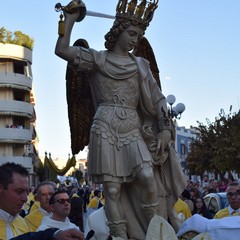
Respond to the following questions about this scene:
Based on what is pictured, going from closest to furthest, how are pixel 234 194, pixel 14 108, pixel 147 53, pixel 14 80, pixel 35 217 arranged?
pixel 147 53 < pixel 35 217 < pixel 234 194 < pixel 14 80 < pixel 14 108

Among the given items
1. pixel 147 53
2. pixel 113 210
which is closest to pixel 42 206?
pixel 113 210

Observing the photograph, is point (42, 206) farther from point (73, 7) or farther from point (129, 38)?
point (73, 7)

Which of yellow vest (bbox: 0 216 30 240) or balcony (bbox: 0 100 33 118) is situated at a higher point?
balcony (bbox: 0 100 33 118)

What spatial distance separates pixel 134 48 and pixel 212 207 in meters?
5.70

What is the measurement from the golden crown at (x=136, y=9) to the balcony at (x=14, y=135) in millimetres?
46590

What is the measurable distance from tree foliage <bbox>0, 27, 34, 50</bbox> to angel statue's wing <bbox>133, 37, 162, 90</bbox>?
1791 inches

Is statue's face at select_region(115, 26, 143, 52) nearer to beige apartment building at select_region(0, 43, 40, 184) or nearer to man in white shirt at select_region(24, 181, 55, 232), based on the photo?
man in white shirt at select_region(24, 181, 55, 232)

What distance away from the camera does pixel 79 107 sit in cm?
617

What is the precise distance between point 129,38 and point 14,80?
155 feet

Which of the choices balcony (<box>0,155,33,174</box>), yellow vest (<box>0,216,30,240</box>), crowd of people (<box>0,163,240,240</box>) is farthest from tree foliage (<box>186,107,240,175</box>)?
yellow vest (<box>0,216,30,240</box>)

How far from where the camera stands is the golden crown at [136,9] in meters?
5.53

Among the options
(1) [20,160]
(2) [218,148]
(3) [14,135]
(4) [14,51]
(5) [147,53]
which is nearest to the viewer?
(5) [147,53]

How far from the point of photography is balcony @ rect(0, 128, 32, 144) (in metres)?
51.2

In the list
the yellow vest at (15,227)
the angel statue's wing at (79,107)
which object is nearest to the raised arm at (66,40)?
the angel statue's wing at (79,107)
